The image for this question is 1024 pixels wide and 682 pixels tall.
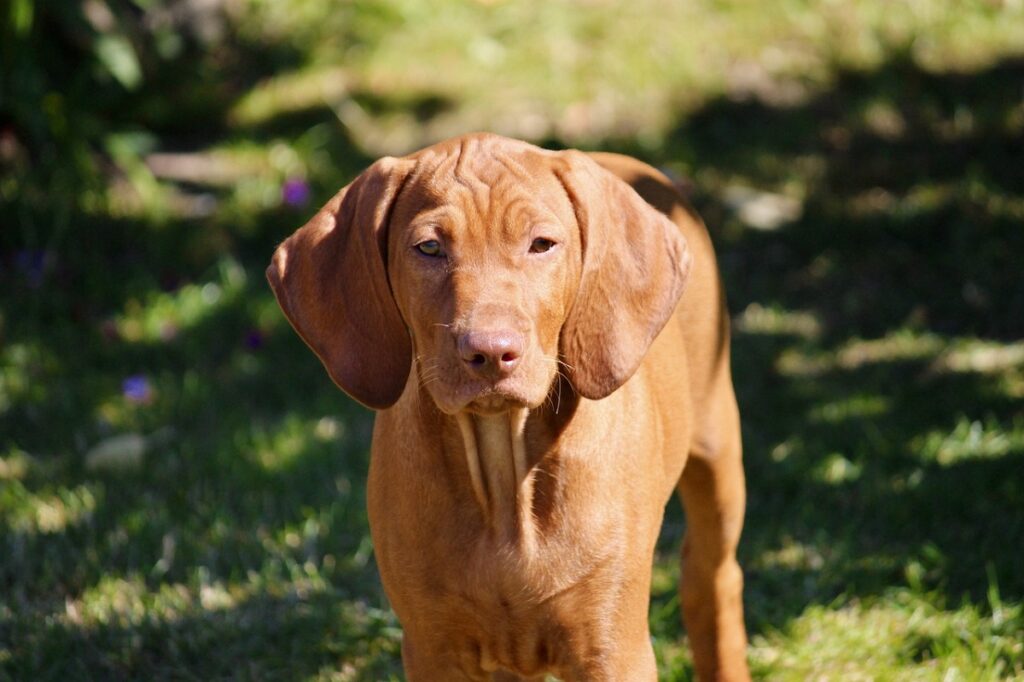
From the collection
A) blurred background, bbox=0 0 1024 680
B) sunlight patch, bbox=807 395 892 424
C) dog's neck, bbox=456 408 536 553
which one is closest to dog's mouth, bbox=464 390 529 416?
dog's neck, bbox=456 408 536 553

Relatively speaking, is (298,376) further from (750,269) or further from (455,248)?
(455,248)

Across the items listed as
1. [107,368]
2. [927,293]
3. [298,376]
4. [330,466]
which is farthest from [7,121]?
[927,293]

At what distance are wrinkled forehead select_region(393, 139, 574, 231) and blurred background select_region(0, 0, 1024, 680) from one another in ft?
5.58

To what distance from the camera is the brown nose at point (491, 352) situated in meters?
2.55

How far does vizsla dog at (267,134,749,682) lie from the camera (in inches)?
110

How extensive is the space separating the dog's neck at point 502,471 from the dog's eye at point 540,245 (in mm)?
357

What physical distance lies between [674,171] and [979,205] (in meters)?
1.50

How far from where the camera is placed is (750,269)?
21.5 feet

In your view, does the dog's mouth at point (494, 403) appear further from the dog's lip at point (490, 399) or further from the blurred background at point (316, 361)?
the blurred background at point (316, 361)

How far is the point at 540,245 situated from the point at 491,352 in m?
0.33

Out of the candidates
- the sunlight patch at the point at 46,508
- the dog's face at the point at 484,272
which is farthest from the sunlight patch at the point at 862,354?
the dog's face at the point at 484,272

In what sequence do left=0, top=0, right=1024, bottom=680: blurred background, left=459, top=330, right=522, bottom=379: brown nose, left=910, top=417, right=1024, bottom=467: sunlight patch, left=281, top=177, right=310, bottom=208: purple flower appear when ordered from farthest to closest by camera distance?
left=281, top=177, right=310, bottom=208: purple flower < left=910, top=417, right=1024, bottom=467: sunlight patch < left=0, top=0, right=1024, bottom=680: blurred background < left=459, top=330, right=522, bottom=379: brown nose

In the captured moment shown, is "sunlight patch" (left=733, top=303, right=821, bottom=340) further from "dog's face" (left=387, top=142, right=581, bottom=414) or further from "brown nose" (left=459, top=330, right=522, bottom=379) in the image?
"brown nose" (left=459, top=330, right=522, bottom=379)

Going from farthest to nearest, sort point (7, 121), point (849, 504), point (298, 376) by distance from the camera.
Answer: point (7, 121) < point (298, 376) < point (849, 504)
